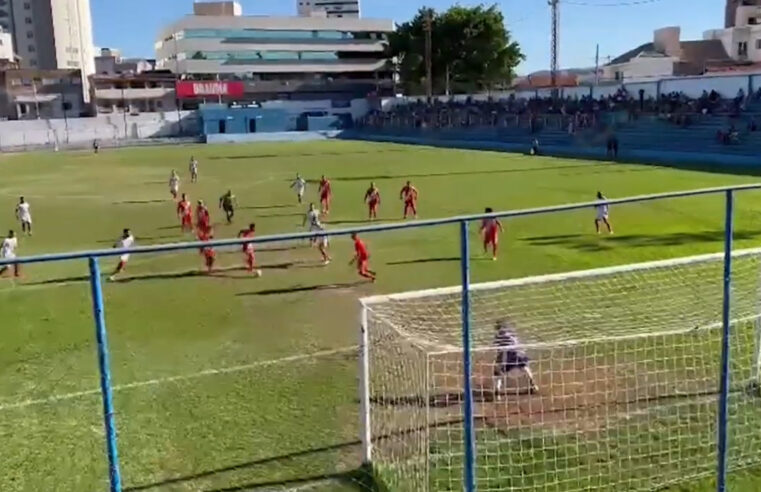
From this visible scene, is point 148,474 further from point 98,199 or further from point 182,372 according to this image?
point 98,199

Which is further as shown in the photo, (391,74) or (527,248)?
(391,74)

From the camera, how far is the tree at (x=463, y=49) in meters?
83.3

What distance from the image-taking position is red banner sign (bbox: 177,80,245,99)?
88.8 meters

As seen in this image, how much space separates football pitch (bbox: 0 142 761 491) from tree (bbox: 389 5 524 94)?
52874 millimetres

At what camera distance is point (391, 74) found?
366 feet

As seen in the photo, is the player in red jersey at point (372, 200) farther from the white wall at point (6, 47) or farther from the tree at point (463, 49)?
the white wall at point (6, 47)

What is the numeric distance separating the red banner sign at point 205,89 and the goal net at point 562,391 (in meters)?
82.7

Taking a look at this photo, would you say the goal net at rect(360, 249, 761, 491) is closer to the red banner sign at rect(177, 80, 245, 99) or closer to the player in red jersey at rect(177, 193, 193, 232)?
the player in red jersey at rect(177, 193, 193, 232)

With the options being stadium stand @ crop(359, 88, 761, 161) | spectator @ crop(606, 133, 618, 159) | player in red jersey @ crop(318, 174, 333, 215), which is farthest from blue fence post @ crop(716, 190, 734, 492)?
spectator @ crop(606, 133, 618, 159)

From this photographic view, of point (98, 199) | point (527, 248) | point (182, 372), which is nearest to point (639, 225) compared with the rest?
point (527, 248)

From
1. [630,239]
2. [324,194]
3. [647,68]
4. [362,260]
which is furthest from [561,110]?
[362,260]

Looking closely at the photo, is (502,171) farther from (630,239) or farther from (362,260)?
(362,260)

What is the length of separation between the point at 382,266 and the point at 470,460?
11.5 metres

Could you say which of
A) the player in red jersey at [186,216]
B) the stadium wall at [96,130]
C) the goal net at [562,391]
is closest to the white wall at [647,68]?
the stadium wall at [96,130]
